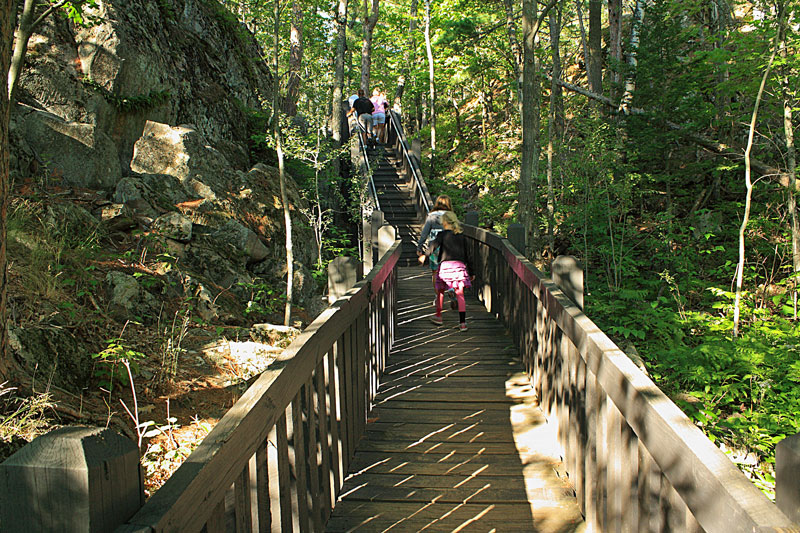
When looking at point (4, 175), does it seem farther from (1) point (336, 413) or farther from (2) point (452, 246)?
(2) point (452, 246)

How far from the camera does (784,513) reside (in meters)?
1.42

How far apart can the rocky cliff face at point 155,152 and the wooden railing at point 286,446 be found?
367cm

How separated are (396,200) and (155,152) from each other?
807cm

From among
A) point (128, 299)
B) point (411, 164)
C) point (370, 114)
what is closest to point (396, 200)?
point (411, 164)

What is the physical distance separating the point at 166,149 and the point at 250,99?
5.88 metres

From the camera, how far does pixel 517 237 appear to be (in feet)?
23.9

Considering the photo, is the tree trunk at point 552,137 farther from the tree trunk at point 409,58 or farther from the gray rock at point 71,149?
the tree trunk at point 409,58

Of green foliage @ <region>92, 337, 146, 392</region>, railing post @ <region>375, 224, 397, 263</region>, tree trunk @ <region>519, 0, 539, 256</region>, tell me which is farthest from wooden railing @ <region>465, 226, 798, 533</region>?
tree trunk @ <region>519, 0, 539, 256</region>

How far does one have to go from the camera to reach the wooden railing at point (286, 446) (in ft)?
5.05

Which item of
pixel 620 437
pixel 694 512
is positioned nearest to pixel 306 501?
pixel 620 437

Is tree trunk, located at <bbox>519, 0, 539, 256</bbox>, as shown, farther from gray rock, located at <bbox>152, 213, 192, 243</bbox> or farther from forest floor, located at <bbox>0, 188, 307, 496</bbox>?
gray rock, located at <bbox>152, 213, 192, 243</bbox>

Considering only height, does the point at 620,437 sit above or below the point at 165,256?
below

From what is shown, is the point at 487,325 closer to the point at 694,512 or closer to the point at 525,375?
the point at 525,375

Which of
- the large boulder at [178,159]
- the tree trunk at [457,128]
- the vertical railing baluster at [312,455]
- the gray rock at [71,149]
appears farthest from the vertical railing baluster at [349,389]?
the tree trunk at [457,128]
